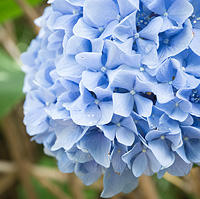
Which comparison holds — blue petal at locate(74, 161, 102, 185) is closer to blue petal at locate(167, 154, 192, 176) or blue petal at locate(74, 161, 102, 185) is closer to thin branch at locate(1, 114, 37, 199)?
blue petal at locate(167, 154, 192, 176)

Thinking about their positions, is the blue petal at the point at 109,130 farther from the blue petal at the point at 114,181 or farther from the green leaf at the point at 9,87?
the green leaf at the point at 9,87

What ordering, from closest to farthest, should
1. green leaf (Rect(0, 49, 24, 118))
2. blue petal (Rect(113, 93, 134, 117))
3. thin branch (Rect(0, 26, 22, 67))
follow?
blue petal (Rect(113, 93, 134, 117)) < green leaf (Rect(0, 49, 24, 118)) < thin branch (Rect(0, 26, 22, 67))

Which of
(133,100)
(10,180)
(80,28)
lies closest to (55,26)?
(80,28)

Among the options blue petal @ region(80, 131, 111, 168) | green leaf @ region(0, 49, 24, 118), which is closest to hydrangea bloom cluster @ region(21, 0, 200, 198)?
blue petal @ region(80, 131, 111, 168)

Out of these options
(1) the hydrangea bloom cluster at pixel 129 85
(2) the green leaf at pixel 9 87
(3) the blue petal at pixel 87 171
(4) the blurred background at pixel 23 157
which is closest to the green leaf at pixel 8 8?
(4) the blurred background at pixel 23 157

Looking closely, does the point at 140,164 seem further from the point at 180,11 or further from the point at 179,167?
the point at 180,11

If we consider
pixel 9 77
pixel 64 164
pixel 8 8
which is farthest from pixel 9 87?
pixel 64 164

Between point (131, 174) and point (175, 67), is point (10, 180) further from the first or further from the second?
point (175, 67)
